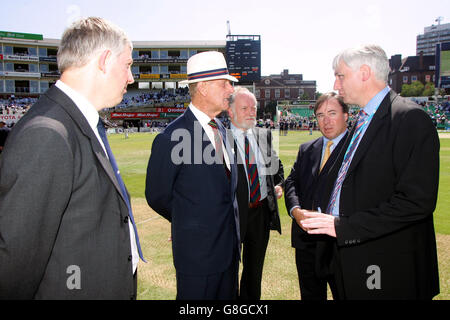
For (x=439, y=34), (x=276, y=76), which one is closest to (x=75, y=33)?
(x=276, y=76)

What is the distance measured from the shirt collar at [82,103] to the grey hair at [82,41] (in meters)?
0.13

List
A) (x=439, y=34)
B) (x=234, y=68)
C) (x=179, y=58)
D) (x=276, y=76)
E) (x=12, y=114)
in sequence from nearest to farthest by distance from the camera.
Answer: (x=12, y=114), (x=234, y=68), (x=179, y=58), (x=276, y=76), (x=439, y=34)

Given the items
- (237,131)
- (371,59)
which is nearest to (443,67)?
(237,131)

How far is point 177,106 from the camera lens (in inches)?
2331

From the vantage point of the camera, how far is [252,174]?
3670 mm

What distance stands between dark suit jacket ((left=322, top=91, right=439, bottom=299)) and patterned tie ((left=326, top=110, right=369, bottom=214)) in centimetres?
13

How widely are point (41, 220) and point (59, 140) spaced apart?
1.16 ft

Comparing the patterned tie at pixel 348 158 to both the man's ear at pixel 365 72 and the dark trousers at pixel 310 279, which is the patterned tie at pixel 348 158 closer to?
the man's ear at pixel 365 72

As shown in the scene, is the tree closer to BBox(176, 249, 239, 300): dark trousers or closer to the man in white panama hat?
the man in white panama hat

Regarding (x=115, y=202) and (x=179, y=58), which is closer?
(x=115, y=202)

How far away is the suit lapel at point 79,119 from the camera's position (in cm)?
159

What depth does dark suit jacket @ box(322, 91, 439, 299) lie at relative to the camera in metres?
1.84

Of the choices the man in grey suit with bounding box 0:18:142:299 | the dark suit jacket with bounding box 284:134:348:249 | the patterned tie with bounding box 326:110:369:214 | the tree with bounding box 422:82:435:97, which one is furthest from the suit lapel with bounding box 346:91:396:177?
the tree with bounding box 422:82:435:97

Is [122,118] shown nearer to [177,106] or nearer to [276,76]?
[177,106]
